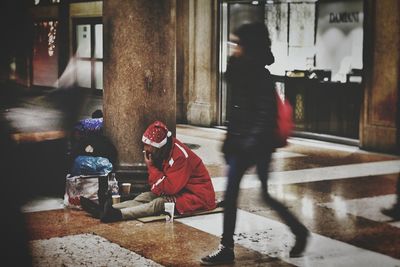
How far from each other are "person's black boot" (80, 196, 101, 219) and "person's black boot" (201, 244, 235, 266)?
1.92 m

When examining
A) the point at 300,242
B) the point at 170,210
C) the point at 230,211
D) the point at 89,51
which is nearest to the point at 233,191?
the point at 230,211

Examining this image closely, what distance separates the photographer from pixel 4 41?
33.7ft

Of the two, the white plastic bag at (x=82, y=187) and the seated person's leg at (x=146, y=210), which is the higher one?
the white plastic bag at (x=82, y=187)

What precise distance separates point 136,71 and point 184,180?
1677mm

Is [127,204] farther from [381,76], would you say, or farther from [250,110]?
→ [381,76]

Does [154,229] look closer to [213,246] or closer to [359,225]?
[213,246]

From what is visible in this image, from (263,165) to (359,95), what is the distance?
7555mm

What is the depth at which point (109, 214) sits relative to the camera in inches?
273

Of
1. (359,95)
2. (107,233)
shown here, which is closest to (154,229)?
(107,233)

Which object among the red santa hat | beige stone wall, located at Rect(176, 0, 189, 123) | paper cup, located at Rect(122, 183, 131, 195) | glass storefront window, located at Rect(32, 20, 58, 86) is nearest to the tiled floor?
paper cup, located at Rect(122, 183, 131, 195)

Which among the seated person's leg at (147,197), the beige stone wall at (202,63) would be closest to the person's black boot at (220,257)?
the seated person's leg at (147,197)

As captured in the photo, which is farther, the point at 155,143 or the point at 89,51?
the point at 89,51

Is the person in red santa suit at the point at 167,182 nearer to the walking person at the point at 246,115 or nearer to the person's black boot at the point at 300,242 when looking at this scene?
the walking person at the point at 246,115

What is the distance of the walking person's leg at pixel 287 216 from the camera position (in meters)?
5.79
